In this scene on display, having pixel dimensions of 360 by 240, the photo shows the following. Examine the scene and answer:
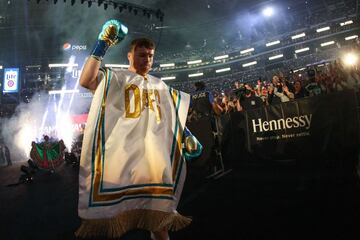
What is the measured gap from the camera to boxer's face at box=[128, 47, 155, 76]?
254 centimetres

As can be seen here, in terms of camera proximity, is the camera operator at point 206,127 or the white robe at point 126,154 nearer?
the white robe at point 126,154

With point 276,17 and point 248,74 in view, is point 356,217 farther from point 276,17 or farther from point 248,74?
point 276,17

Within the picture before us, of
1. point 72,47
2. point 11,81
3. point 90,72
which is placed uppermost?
point 72,47

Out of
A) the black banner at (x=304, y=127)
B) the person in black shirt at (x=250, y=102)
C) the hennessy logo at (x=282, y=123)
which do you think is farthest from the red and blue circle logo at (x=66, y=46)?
the hennessy logo at (x=282, y=123)

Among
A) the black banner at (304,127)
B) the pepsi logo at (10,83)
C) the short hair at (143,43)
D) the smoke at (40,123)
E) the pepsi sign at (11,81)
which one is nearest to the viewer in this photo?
the short hair at (143,43)

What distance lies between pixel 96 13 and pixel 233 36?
22986 mm

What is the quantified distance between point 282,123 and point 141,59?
182 inches

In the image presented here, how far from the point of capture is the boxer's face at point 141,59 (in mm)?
2545

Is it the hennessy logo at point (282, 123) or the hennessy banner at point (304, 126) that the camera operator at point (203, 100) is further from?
the hennessy logo at point (282, 123)

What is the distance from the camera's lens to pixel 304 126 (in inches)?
226

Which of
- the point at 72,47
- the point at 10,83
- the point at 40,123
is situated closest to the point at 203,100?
the point at 40,123

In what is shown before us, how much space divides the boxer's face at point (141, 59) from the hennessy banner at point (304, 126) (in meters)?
4.46

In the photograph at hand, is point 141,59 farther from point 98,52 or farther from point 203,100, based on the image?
point 203,100

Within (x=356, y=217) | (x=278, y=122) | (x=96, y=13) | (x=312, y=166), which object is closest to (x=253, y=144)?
(x=278, y=122)
